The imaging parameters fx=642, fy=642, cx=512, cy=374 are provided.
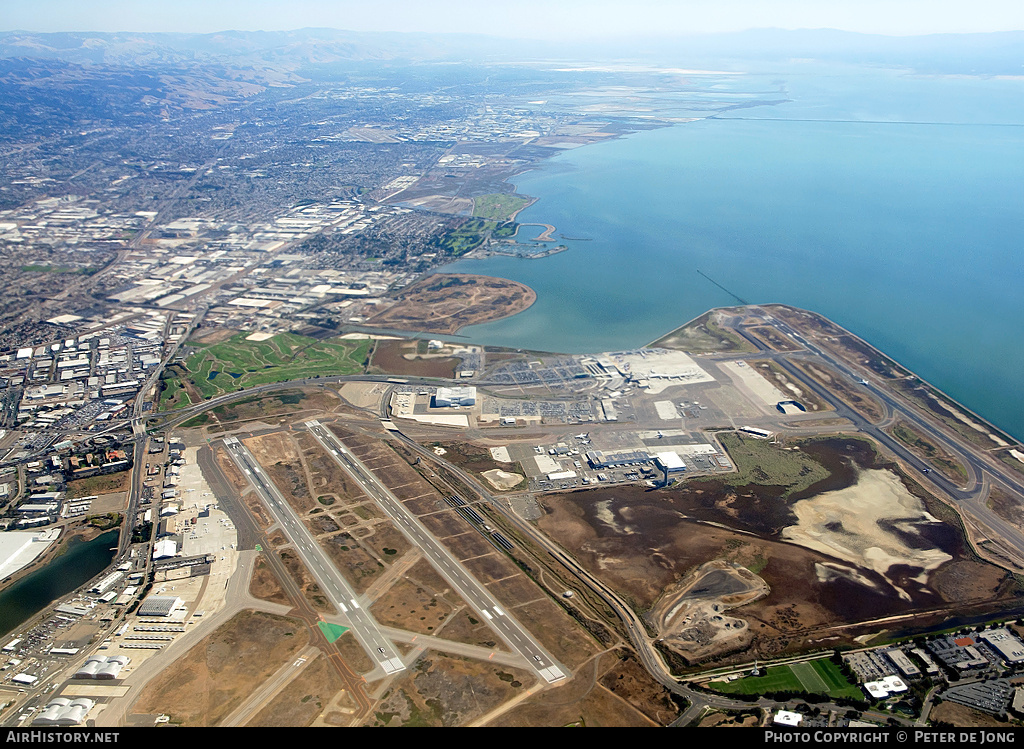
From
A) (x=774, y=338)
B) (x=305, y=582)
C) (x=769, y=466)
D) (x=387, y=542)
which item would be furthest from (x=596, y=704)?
(x=774, y=338)

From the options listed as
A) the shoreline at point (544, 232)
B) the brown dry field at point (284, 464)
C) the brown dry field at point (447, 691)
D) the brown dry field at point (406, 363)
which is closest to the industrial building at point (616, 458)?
the brown dry field at point (406, 363)

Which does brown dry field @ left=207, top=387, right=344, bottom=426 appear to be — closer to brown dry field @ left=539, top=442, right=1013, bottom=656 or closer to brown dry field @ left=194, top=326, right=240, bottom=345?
brown dry field @ left=194, top=326, right=240, bottom=345

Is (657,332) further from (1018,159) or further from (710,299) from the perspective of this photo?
(1018,159)

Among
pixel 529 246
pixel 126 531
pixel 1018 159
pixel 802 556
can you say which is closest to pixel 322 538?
A: pixel 126 531

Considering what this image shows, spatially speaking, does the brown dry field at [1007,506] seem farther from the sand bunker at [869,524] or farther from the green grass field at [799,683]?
the green grass field at [799,683]

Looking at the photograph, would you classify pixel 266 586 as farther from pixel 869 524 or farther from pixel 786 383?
pixel 786 383

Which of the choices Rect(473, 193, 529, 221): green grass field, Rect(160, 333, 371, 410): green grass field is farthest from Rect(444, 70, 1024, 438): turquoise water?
Rect(160, 333, 371, 410): green grass field
